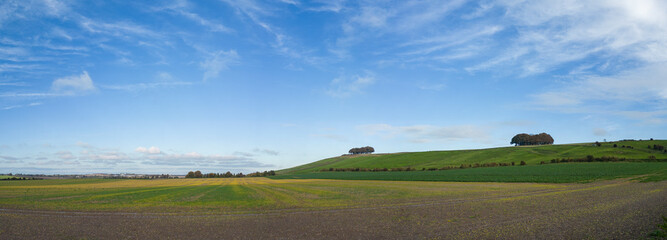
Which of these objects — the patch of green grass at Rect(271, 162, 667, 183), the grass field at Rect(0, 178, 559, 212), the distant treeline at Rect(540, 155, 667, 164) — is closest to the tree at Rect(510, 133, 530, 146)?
the distant treeline at Rect(540, 155, 667, 164)

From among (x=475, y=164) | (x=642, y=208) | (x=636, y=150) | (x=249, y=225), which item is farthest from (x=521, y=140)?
(x=249, y=225)

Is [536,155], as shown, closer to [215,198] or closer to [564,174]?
[564,174]

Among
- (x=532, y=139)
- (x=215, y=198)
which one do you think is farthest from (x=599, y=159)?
(x=215, y=198)

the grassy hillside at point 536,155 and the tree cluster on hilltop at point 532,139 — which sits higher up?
the tree cluster on hilltop at point 532,139

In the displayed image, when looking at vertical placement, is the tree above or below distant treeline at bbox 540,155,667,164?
above

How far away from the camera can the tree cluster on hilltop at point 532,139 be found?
164625mm

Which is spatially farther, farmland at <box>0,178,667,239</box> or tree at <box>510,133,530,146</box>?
tree at <box>510,133,530,146</box>

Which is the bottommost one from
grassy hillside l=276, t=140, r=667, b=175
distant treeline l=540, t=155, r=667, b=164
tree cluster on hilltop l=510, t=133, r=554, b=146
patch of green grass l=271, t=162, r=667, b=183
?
patch of green grass l=271, t=162, r=667, b=183

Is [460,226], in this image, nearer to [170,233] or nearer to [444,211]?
[444,211]

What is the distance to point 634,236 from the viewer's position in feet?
40.5

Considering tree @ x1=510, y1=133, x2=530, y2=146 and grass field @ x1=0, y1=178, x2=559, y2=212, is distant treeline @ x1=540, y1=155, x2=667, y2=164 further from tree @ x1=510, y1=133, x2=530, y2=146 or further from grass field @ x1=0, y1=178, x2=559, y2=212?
tree @ x1=510, y1=133, x2=530, y2=146

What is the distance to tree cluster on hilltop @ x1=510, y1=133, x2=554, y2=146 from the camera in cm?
16462

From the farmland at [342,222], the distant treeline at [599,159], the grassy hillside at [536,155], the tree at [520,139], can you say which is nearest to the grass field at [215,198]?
the farmland at [342,222]

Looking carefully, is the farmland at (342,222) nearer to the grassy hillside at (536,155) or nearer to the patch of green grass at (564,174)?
the patch of green grass at (564,174)
